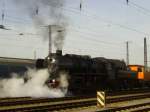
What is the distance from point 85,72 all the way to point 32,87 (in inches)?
189

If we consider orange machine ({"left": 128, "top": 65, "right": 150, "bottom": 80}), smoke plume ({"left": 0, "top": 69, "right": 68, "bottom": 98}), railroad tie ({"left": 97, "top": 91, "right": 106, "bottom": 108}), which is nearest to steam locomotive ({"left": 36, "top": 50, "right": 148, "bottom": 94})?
smoke plume ({"left": 0, "top": 69, "right": 68, "bottom": 98})

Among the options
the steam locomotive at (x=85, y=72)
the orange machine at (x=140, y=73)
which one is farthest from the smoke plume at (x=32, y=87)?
the orange machine at (x=140, y=73)

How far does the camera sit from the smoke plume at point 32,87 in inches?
952

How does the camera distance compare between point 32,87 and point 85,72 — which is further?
point 85,72

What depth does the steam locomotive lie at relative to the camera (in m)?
24.7

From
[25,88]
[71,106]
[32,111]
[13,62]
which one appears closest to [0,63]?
[13,62]

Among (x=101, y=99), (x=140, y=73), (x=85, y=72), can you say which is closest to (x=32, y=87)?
(x=85, y=72)

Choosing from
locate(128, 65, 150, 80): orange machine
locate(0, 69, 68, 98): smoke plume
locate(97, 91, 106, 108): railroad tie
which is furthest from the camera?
locate(128, 65, 150, 80): orange machine

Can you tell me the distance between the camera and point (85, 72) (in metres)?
27.0

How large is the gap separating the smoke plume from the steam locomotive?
1.56 ft

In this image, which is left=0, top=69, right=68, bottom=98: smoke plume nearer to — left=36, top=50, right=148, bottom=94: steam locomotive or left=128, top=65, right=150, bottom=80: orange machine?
left=36, top=50, right=148, bottom=94: steam locomotive

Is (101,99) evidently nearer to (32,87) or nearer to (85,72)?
(32,87)

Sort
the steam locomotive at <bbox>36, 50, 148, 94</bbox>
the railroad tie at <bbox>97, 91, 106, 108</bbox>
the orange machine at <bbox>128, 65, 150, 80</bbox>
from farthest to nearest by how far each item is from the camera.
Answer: the orange machine at <bbox>128, 65, 150, 80</bbox> → the steam locomotive at <bbox>36, 50, 148, 94</bbox> → the railroad tie at <bbox>97, 91, 106, 108</bbox>

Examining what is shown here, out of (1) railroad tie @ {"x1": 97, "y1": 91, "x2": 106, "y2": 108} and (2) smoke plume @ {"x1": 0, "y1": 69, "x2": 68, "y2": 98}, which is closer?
(1) railroad tie @ {"x1": 97, "y1": 91, "x2": 106, "y2": 108}
